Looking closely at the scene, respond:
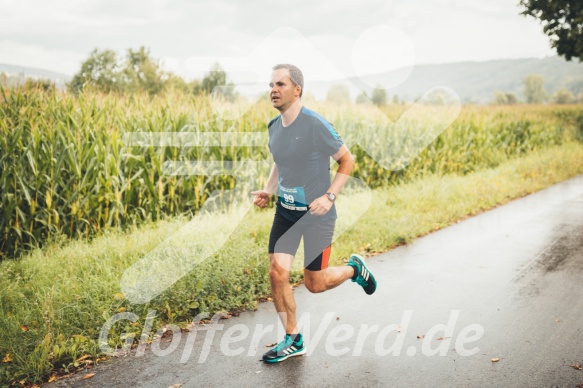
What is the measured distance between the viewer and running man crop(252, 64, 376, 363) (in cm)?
386

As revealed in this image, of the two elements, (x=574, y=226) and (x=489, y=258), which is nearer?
(x=489, y=258)

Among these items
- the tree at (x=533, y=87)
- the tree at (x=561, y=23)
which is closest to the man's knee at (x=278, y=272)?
the tree at (x=561, y=23)

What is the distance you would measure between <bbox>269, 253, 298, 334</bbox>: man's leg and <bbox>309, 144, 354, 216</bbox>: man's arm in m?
0.48

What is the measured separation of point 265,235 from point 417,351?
3.29 metres

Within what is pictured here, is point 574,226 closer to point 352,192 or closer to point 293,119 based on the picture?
point 352,192

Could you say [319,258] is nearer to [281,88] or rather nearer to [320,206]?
[320,206]

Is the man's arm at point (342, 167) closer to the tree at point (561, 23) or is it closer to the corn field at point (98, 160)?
the corn field at point (98, 160)

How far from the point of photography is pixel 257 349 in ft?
13.6

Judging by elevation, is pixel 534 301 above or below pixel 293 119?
below

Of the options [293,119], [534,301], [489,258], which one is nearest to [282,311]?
[293,119]

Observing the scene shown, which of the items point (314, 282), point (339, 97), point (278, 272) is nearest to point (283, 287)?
point (278, 272)

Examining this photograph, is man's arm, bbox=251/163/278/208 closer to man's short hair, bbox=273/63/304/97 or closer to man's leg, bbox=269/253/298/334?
man's leg, bbox=269/253/298/334

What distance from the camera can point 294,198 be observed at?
13.0ft

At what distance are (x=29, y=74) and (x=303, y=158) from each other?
20.5ft
